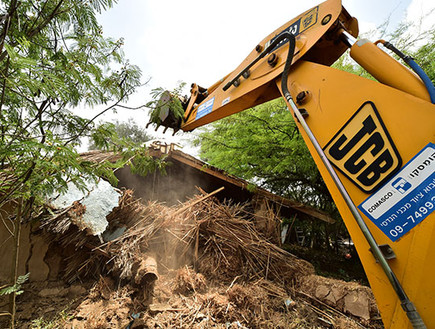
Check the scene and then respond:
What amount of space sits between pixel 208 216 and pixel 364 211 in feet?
12.2

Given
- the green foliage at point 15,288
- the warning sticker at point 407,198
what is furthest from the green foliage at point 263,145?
the green foliage at point 15,288

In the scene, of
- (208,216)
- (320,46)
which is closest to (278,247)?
(208,216)

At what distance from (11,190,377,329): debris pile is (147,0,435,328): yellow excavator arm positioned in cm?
260

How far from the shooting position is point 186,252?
4398mm

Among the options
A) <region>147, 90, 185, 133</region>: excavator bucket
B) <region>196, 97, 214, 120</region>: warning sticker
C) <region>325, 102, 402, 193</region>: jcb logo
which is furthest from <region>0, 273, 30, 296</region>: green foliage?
<region>325, 102, 402, 193</region>: jcb logo

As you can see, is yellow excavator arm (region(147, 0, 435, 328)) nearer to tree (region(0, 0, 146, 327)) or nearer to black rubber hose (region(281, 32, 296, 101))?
black rubber hose (region(281, 32, 296, 101))

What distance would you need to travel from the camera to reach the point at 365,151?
4.30 ft

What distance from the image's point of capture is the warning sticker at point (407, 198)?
3.38 feet

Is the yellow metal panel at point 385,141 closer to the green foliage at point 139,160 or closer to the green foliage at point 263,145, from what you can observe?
the green foliage at point 139,160

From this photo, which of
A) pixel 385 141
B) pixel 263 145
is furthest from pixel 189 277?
pixel 263 145

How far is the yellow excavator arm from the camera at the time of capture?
1023 millimetres

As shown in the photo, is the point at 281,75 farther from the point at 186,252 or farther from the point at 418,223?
the point at 186,252

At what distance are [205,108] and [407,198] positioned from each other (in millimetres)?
2463

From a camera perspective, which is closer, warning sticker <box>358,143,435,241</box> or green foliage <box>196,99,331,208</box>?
warning sticker <box>358,143,435,241</box>
